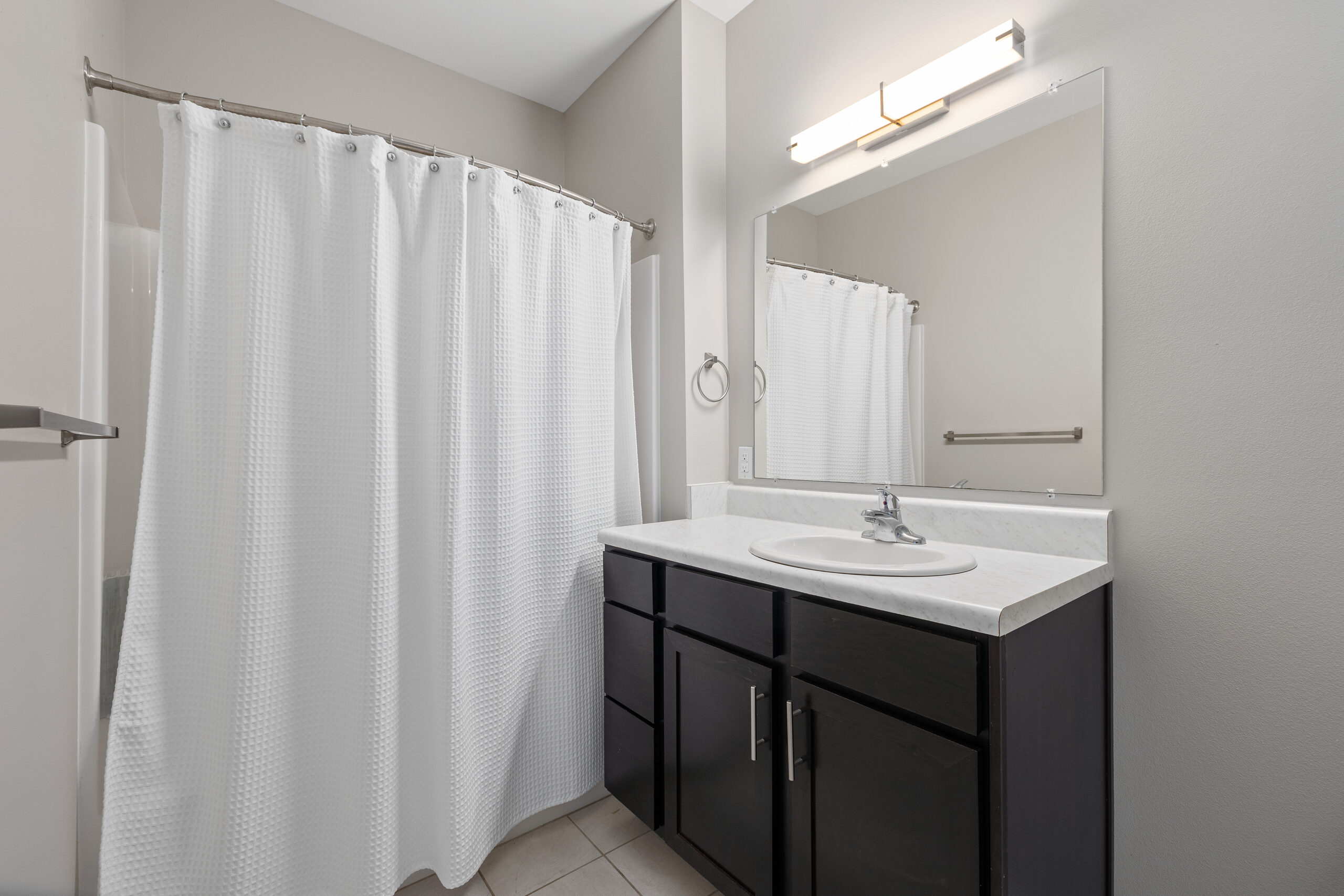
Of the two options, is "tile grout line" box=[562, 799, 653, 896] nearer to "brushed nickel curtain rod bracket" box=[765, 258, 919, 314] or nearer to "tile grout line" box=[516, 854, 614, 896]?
"tile grout line" box=[516, 854, 614, 896]

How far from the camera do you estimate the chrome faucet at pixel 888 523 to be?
137 centimetres

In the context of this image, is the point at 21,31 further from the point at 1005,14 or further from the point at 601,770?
the point at 601,770

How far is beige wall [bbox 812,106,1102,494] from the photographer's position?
1.24 meters

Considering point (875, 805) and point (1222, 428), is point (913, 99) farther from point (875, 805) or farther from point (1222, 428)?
A: point (875, 805)

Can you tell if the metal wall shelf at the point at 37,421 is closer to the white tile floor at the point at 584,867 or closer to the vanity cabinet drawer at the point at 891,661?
the vanity cabinet drawer at the point at 891,661

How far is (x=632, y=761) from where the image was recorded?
162 centimetres

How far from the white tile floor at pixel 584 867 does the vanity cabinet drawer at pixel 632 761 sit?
0.13 metres

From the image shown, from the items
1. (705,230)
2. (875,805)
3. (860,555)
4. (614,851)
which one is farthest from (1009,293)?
(614,851)

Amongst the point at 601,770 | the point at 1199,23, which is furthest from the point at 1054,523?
the point at 601,770

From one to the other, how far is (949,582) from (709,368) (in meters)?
1.20

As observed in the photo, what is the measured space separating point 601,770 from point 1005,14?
2320 mm

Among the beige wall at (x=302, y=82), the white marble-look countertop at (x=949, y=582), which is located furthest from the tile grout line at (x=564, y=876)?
the beige wall at (x=302, y=82)

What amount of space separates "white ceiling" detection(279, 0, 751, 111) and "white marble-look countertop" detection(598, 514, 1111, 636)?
182 cm

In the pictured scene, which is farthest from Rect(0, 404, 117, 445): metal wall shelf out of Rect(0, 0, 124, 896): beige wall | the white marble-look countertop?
the white marble-look countertop
